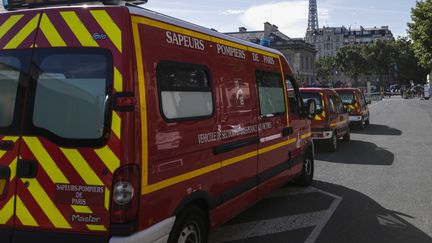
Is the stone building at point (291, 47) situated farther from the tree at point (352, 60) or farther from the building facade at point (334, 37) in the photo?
the building facade at point (334, 37)

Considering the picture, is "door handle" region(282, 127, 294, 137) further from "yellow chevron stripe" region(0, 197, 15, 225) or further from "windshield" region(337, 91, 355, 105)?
"windshield" region(337, 91, 355, 105)

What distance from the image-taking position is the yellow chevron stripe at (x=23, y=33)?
3.71 meters

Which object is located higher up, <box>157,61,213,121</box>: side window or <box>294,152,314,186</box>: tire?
<box>157,61,213,121</box>: side window

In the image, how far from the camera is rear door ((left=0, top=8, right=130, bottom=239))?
3459mm

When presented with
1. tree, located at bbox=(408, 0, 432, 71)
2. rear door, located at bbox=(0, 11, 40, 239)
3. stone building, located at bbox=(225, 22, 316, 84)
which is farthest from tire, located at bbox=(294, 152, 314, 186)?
stone building, located at bbox=(225, 22, 316, 84)

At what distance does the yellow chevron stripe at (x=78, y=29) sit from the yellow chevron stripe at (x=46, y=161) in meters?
0.80

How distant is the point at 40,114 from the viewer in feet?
11.9

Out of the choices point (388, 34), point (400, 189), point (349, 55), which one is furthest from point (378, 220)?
point (388, 34)

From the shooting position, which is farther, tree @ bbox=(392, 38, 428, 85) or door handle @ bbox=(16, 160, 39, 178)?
tree @ bbox=(392, 38, 428, 85)

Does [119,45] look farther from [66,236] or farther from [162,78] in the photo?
[66,236]

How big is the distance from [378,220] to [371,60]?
354 feet

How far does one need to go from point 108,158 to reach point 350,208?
462 centimetres

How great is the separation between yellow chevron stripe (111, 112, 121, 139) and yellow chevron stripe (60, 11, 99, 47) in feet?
1.82

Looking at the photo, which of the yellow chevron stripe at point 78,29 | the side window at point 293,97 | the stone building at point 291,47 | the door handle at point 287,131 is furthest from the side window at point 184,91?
the stone building at point 291,47
